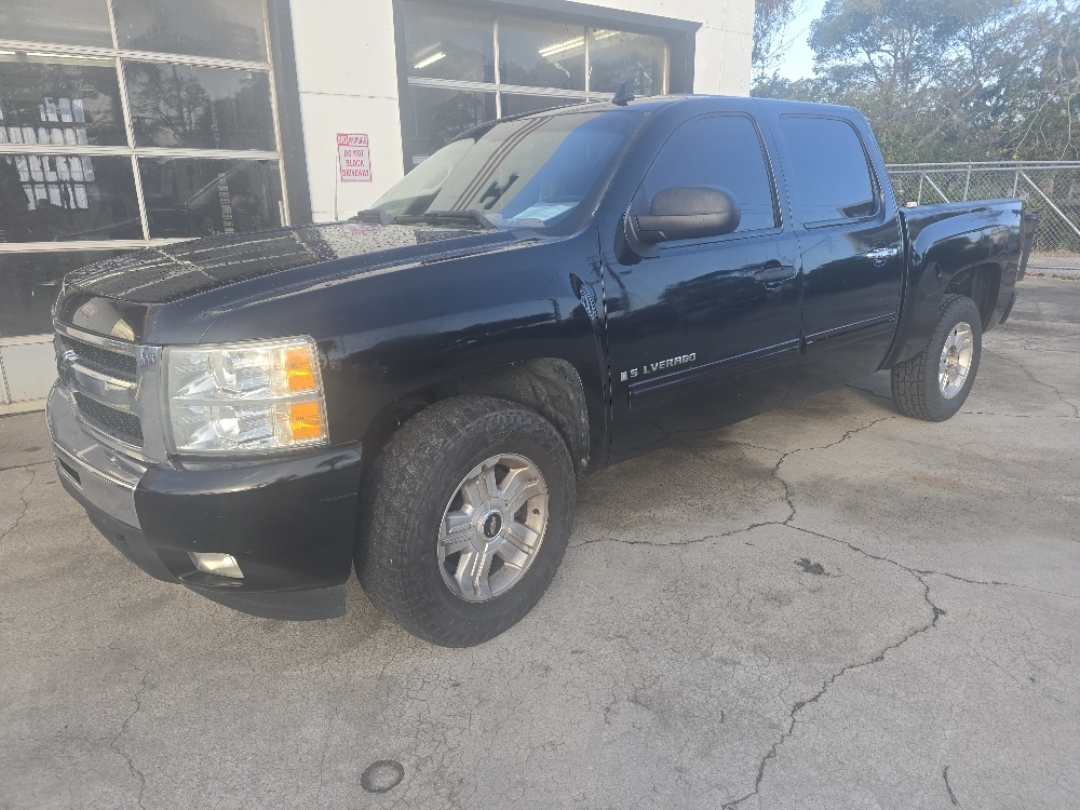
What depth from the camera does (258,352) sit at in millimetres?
2035

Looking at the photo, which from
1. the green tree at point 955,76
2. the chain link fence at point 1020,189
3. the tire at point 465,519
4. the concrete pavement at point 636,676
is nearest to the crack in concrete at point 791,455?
the concrete pavement at point 636,676

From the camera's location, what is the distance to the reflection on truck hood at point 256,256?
228cm

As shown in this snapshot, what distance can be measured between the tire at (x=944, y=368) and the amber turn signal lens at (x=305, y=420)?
3.84 meters

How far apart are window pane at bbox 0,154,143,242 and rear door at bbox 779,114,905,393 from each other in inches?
204

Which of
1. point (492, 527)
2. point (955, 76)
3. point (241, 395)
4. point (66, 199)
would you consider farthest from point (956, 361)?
point (955, 76)

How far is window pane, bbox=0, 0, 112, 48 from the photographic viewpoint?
536 centimetres

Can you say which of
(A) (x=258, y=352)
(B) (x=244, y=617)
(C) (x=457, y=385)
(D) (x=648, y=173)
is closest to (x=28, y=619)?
(B) (x=244, y=617)

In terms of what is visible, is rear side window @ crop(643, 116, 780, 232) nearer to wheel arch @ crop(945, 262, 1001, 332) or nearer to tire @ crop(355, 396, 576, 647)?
tire @ crop(355, 396, 576, 647)

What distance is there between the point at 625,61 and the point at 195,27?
4.94 m

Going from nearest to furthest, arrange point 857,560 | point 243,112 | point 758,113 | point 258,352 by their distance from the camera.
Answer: point 258,352
point 857,560
point 758,113
point 243,112

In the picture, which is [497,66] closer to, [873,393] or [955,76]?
[873,393]

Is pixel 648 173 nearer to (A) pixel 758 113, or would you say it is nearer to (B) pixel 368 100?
(A) pixel 758 113

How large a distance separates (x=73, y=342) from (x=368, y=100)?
4.83m

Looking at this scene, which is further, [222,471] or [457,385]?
[457,385]
